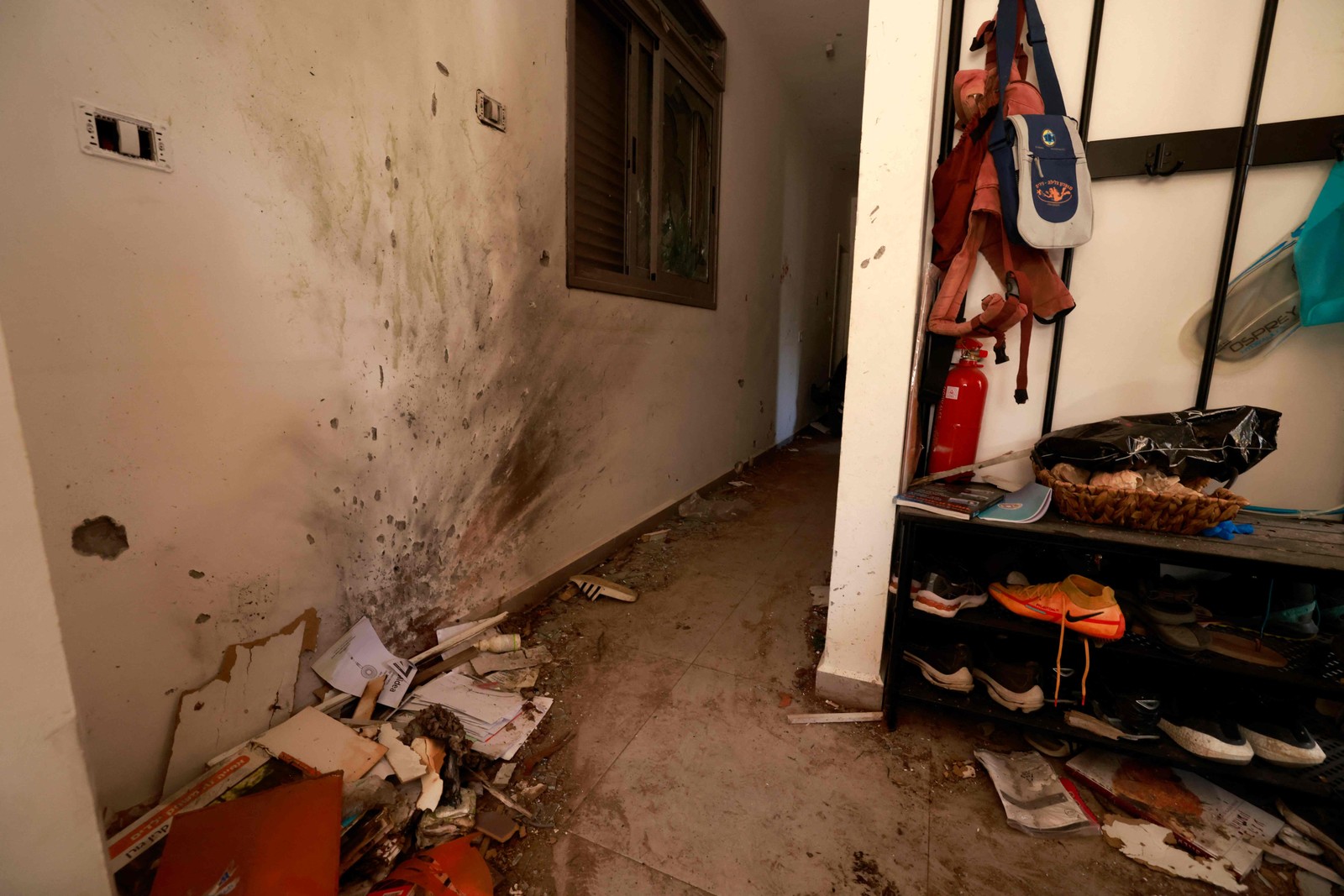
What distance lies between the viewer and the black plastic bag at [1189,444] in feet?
4.30

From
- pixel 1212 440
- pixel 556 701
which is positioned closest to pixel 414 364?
pixel 556 701

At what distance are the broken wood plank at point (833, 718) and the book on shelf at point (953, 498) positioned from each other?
26.7 inches

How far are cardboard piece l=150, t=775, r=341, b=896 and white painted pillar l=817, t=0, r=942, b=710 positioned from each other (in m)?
1.36

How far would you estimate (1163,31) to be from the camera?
57.3 inches

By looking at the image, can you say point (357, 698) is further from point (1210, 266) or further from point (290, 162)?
point (1210, 266)

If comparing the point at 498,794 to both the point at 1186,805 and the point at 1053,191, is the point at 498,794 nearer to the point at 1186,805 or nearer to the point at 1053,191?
the point at 1186,805

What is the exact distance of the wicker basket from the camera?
128 centimetres

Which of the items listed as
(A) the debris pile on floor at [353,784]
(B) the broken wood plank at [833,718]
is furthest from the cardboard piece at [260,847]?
(B) the broken wood plank at [833,718]

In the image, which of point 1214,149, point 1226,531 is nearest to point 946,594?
point 1226,531

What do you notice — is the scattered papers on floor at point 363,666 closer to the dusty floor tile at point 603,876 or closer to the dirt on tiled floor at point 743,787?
the dirt on tiled floor at point 743,787

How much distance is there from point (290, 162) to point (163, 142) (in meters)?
0.25

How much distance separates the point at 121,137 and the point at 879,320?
5.65 ft

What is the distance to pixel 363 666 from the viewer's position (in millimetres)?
1657

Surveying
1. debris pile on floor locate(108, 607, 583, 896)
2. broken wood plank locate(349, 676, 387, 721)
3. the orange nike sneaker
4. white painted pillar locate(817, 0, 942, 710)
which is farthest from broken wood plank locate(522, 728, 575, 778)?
the orange nike sneaker
